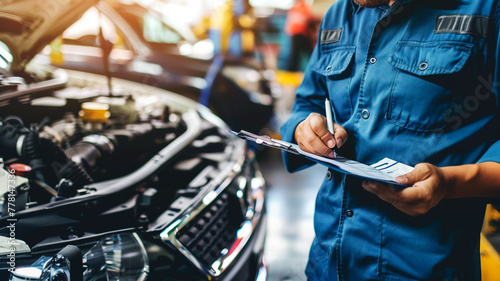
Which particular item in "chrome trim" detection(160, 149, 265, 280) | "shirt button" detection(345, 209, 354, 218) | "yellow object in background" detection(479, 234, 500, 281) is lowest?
"yellow object in background" detection(479, 234, 500, 281)

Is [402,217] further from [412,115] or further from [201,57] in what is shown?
[201,57]

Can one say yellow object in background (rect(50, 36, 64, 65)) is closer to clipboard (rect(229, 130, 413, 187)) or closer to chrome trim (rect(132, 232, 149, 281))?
chrome trim (rect(132, 232, 149, 281))

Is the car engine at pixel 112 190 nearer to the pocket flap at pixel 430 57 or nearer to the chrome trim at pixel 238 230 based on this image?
the chrome trim at pixel 238 230

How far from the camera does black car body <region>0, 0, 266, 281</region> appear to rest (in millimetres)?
932

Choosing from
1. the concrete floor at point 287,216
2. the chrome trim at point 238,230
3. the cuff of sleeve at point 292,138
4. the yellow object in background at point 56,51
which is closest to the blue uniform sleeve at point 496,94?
the cuff of sleeve at point 292,138

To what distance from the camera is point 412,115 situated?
72 centimetres

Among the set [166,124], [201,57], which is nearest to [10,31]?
[166,124]

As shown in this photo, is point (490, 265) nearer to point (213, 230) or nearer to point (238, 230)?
point (238, 230)

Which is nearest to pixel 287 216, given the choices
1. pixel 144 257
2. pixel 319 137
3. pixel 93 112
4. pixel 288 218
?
pixel 288 218

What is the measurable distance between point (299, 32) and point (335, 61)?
18.8 feet

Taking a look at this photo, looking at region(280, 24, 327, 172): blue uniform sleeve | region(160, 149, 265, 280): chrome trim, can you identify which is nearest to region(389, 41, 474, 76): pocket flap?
region(280, 24, 327, 172): blue uniform sleeve

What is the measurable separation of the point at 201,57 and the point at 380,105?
8.33 feet

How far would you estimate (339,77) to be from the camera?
0.87m

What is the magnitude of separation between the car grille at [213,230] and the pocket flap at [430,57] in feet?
2.60
